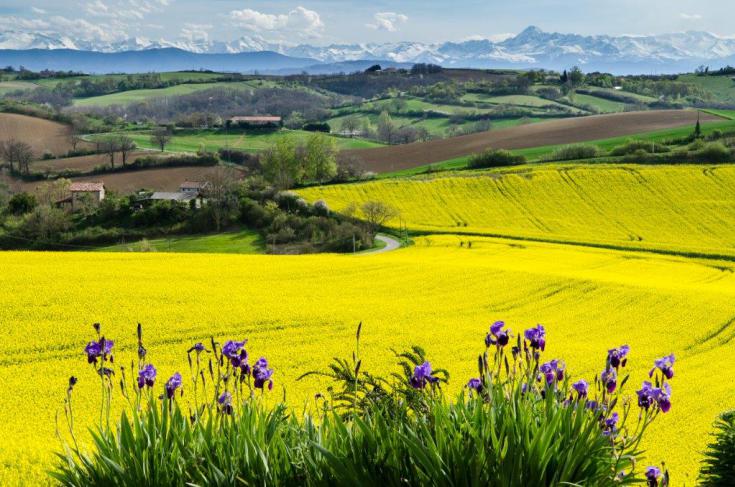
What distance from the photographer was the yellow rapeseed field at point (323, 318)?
18156 millimetres

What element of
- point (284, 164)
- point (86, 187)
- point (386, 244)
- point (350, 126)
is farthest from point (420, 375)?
point (350, 126)

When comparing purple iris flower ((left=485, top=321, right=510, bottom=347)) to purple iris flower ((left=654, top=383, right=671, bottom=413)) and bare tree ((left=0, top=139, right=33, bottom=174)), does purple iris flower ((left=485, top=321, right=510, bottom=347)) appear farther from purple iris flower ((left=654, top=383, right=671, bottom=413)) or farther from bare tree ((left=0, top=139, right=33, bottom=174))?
bare tree ((left=0, top=139, right=33, bottom=174))

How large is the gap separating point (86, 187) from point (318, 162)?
29334 mm

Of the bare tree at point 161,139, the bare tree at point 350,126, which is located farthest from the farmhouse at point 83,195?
the bare tree at point 350,126

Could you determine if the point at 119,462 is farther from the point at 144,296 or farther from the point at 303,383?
the point at 144,296

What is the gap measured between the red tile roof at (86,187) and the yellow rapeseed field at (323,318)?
52.9 m

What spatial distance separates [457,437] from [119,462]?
4.04 m

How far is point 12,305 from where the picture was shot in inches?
1021

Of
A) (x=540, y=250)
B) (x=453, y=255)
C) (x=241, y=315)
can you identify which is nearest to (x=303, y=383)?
(x=241, y=315)

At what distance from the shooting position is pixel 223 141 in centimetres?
15088

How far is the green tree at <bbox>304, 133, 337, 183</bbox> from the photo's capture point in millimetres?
96312

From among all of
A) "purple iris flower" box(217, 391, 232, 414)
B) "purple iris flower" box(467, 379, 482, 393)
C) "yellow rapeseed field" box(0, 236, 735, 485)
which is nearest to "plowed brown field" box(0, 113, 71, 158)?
"yellow rapeseed field" box(0, 236, 735, 485)

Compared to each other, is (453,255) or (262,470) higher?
(262,470)

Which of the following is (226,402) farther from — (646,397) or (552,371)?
(646,397)
